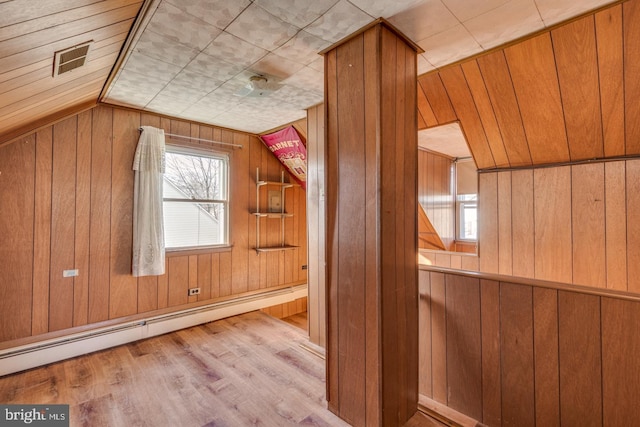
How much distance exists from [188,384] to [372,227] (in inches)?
71.7

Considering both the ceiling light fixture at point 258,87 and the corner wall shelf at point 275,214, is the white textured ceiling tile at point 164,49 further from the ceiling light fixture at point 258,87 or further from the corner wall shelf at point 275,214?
the corner wall shelf at point 275,214

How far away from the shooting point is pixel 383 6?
1442 mm

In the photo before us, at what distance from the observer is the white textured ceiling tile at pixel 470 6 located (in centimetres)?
140

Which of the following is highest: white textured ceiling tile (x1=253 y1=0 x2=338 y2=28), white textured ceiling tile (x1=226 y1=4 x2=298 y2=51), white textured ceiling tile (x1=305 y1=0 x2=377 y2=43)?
white textured ceiling tile (x1=226 y1=4 x2=298 y2=51)

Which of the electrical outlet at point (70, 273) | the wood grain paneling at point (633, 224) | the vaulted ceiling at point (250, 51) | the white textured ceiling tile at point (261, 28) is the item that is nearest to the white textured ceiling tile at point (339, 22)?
the vaulted ceiling at point (250, 51)

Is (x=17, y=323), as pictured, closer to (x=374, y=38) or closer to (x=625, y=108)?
(x=374, y=38)

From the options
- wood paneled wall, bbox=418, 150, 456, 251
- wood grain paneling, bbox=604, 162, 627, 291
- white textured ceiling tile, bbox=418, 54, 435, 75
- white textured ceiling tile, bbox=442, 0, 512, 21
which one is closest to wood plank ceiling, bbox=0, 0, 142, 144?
white textured ceiling tile, bbox=442, 0, 512, 21

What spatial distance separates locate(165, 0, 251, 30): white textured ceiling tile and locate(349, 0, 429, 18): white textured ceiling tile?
0.58 m

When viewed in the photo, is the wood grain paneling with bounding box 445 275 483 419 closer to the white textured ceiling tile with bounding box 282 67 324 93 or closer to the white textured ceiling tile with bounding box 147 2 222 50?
the white textured ceiling tile with bounding box 282 67 324 93

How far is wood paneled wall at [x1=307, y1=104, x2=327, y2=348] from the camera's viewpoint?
272 centimetres

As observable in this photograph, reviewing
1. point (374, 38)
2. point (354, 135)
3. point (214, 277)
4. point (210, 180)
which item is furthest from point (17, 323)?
point (374, 38)

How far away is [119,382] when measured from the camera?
2143 mm

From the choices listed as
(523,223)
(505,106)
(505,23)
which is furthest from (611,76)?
(523,223)

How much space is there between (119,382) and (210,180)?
84.0 inches
